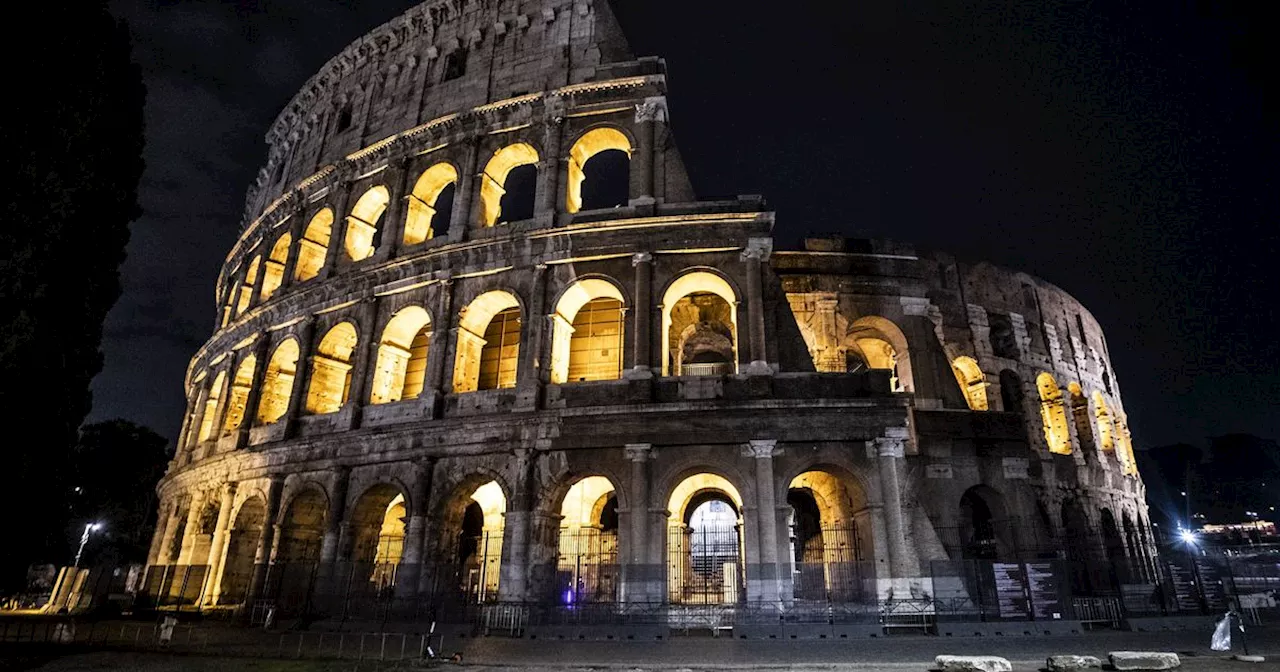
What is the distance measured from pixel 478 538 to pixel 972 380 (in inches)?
670

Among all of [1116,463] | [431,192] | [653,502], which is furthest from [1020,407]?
[431,192]

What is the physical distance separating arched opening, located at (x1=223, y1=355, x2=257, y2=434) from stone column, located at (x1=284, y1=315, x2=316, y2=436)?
9.09 feet

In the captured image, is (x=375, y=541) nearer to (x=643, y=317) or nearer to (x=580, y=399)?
(x=580, y=399)

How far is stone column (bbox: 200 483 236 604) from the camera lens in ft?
56.0

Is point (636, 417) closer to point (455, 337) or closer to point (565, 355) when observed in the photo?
point (565, 355)

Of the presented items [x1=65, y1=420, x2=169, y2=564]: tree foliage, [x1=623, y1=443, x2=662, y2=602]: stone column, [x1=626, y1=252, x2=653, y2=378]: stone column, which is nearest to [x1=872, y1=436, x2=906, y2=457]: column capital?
[x1=623, y1=443, x2=662, y2=602]: stone column

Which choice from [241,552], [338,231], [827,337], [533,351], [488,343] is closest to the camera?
[533,351]

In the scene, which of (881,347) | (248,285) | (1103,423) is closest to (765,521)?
(881,347)

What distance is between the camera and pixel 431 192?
1944 centimetres

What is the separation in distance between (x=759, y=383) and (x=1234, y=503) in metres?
63.9

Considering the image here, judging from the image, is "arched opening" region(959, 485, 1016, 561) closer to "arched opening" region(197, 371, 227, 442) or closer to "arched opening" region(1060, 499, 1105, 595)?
"arched opening" region(1060, 499, 1105, 595)

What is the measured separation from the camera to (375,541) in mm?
15906

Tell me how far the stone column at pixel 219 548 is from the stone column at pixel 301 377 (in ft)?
10.2

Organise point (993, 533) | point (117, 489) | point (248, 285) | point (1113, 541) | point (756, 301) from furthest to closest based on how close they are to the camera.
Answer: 1. point (117, 489)
2. point (248, 285)
3. point (1113, 541)
4. point (993, 533)
5. point (756, 301)
